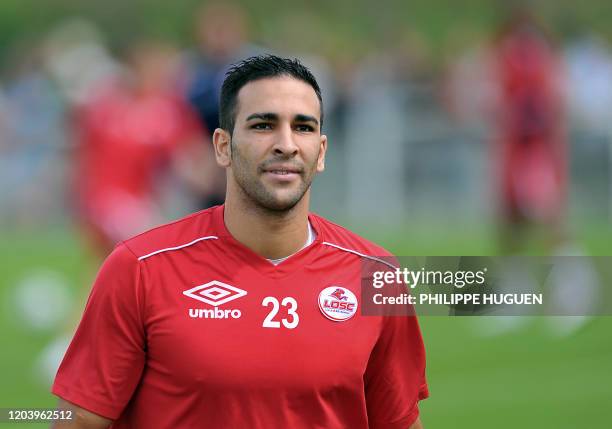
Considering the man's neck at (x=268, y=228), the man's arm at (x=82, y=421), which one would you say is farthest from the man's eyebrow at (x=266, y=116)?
the man's arm at (x=82, y=421)

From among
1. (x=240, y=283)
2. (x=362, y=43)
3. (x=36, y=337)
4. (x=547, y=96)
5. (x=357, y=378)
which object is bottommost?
(x=357, y=378)

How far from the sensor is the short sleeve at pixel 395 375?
3928 mm

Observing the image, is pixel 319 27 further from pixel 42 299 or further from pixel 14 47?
pixel 42 299

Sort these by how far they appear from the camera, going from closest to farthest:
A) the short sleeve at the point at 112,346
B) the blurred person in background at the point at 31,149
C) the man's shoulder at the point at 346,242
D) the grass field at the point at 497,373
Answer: the short sleeve at the point at 112,346 < the man's shoulder at the point at 346,242 < the grass field at the point at 497,373 < the blurred person in background at the point at 31,149

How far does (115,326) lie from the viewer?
142 inches

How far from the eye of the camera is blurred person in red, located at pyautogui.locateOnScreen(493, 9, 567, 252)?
1243cm

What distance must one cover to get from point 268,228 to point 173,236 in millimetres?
307

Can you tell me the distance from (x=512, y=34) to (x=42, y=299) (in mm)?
5571

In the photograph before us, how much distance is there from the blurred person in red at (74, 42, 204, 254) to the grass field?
1.47ft

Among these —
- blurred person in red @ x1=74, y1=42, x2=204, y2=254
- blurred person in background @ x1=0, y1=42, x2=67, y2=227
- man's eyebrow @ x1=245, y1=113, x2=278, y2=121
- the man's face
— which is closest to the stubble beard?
the man's face

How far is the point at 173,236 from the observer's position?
3861 millimetres

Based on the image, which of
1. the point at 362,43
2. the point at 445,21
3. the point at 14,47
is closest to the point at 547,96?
the point at 362,43

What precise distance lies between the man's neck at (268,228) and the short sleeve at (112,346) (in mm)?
366

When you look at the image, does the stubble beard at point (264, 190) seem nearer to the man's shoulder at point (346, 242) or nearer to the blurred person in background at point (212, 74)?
the man's shoulder at point (346, 242)
